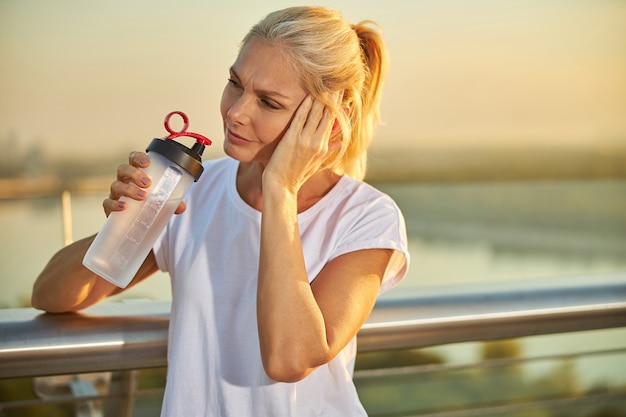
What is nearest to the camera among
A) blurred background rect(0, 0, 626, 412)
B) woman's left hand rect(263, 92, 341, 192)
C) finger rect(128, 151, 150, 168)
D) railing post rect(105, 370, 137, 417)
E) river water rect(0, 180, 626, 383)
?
finger rect(128, 151, 150, 168)

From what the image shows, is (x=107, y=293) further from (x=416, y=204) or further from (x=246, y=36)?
(x=416, y=204)

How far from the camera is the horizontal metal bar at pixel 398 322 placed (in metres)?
1.22

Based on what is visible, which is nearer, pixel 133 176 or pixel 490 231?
pixel 133 176

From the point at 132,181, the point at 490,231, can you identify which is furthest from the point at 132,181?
the point at 490,231

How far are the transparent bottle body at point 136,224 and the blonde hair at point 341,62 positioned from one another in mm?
260

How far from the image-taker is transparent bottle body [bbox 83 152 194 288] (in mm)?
1145

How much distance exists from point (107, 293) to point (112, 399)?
25cm

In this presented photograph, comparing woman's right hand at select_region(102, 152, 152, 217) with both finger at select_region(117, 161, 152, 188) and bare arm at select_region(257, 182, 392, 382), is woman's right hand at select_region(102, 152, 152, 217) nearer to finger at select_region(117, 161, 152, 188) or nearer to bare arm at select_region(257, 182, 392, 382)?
finger at select_region(117, 161, 152, 188)

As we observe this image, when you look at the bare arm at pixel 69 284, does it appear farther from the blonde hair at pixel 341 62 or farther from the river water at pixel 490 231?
the river water at pixel 490 231

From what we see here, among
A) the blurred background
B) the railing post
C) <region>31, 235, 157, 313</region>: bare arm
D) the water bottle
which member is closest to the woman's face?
the water bottle

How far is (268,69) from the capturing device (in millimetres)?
1249

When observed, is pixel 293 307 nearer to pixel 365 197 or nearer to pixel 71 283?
pixel 365 197

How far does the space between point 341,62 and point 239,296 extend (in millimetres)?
406

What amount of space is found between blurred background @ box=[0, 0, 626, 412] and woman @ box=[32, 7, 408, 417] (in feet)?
34.9
